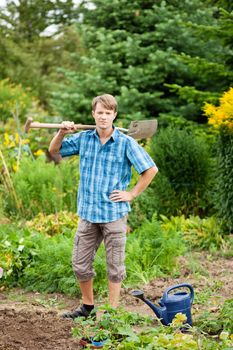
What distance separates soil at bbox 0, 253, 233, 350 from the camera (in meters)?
3.86

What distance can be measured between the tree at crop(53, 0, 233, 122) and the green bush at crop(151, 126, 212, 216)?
247 centimetres

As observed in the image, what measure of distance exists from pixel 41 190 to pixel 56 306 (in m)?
2.67

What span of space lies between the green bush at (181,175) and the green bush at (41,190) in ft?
3.38

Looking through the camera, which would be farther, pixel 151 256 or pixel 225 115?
pixel 225 115

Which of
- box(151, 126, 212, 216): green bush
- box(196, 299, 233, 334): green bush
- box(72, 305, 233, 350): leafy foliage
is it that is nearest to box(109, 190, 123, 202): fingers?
box(72, 305, 233, 350): leafy foliage

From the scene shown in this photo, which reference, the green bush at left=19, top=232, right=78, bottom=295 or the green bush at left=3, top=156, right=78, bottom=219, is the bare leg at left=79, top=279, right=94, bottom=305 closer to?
the green bush at left=19, top=232, right=78, bottom=295

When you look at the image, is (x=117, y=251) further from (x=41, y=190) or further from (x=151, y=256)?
(x=41, y=190)

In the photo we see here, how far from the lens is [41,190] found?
7.71m

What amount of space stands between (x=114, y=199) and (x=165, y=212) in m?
3.42

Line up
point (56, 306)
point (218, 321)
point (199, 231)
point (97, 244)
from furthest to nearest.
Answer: point (199, 231), point (56, 306), point (97, 244), point (218, 321)

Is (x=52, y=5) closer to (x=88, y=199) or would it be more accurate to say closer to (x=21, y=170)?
(x=21, y=170)

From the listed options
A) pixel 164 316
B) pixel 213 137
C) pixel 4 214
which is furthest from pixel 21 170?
pixel 164 316

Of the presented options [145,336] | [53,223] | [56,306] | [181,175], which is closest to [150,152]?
[181,175]

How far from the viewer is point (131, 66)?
35.4ft
